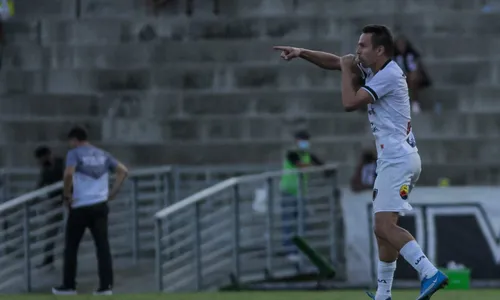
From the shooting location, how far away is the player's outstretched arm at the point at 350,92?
7645mm

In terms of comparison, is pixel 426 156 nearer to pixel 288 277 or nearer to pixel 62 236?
pixel 288 277

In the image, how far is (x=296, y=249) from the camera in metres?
15.1

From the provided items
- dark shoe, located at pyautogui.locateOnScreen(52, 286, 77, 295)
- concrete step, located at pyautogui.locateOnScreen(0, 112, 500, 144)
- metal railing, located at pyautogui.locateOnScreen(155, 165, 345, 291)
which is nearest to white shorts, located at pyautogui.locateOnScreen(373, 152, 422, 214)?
metal railing, located at pyautogui.locateOnScreen(155, 165, 345, 291)

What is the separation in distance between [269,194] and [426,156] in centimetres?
437

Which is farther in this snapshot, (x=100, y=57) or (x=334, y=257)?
(x=100, y=57)

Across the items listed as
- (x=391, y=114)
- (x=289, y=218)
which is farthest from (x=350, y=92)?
(x=289, y=218)

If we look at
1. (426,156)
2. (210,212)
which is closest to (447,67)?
(426,156)

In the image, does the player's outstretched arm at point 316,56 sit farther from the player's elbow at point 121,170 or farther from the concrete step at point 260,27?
the concrete step at point 260,27

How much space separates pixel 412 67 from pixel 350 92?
10.7 meters

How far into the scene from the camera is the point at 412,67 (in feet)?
59.8

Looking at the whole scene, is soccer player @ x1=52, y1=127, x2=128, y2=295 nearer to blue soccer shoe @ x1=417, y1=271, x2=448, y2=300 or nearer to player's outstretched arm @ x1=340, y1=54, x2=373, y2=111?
player's outstretched arm @ x1=340, y1=54, x2=373, y2=111

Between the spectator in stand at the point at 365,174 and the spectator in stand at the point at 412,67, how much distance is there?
2.06 metres

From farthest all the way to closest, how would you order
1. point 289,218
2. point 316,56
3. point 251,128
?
point 251,128
point 289,218
point 316,56

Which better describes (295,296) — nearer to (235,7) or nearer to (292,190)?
(292,190)
